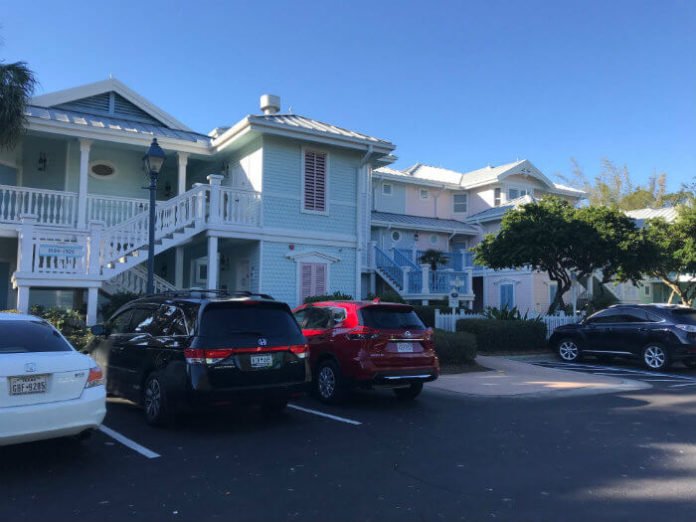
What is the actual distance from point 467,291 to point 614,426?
49.0 feet

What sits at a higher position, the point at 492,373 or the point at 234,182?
the point at 234,182

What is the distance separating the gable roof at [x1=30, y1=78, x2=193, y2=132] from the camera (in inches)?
707

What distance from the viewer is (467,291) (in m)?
22.6

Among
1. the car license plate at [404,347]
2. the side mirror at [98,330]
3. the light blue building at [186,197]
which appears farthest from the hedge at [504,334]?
the side mirror at [98,330]

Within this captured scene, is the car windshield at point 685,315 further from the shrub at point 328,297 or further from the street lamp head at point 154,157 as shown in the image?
the street lamp head at point 154,157

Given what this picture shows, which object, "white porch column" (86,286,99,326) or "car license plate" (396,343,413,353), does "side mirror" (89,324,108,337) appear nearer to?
"car license plate" (396,343,413,353)

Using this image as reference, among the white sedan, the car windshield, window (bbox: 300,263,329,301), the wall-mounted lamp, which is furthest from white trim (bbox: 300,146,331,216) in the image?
the white sedan

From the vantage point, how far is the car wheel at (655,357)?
45.3 feet

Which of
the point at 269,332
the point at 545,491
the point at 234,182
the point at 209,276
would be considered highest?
the point at 234,182

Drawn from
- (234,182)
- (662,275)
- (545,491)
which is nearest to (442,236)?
(662,275)

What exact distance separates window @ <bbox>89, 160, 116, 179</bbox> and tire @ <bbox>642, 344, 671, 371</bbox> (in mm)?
16611

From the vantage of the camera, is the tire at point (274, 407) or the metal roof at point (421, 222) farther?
the metal roof at point (421, 222)

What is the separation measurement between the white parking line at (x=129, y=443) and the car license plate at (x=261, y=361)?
1.56 m

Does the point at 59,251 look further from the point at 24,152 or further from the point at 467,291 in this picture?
the point at 467,291
